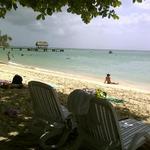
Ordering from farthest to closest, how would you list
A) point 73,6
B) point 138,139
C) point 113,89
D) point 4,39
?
1. point 4,39
2. point 113,89
3. point 73,6
4. point 138,139

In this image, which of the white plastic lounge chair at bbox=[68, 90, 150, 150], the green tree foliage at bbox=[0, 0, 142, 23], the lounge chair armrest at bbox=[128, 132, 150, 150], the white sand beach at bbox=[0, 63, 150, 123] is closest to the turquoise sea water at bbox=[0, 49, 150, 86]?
the white sand beach at bbox=[0, 63, 150, 123]

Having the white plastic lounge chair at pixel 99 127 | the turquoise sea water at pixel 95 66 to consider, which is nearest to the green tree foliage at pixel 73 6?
the white plastic lounge chair at pixel 99 127

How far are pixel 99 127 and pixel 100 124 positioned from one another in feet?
0.20

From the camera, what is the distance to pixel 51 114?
17.0 feet

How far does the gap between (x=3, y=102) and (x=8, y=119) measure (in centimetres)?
156

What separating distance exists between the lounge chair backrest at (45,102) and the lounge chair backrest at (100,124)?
1.41ft

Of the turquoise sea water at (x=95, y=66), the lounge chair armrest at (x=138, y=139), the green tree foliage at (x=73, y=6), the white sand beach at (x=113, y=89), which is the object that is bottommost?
the turquoise sea water at (x=95, y=66)

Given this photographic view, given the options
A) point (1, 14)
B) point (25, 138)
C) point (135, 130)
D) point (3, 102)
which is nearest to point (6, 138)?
point (25, 138)

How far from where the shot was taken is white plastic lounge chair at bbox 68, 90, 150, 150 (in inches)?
158

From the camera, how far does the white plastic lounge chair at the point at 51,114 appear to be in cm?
500

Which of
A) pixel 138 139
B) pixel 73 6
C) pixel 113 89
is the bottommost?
pixel 113 89

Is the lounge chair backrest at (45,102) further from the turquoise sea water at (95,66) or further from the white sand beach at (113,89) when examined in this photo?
the turquoise sea water at (95,66)

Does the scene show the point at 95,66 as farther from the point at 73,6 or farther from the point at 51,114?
the point at 51,114

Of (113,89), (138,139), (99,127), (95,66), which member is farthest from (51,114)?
(95,66)
